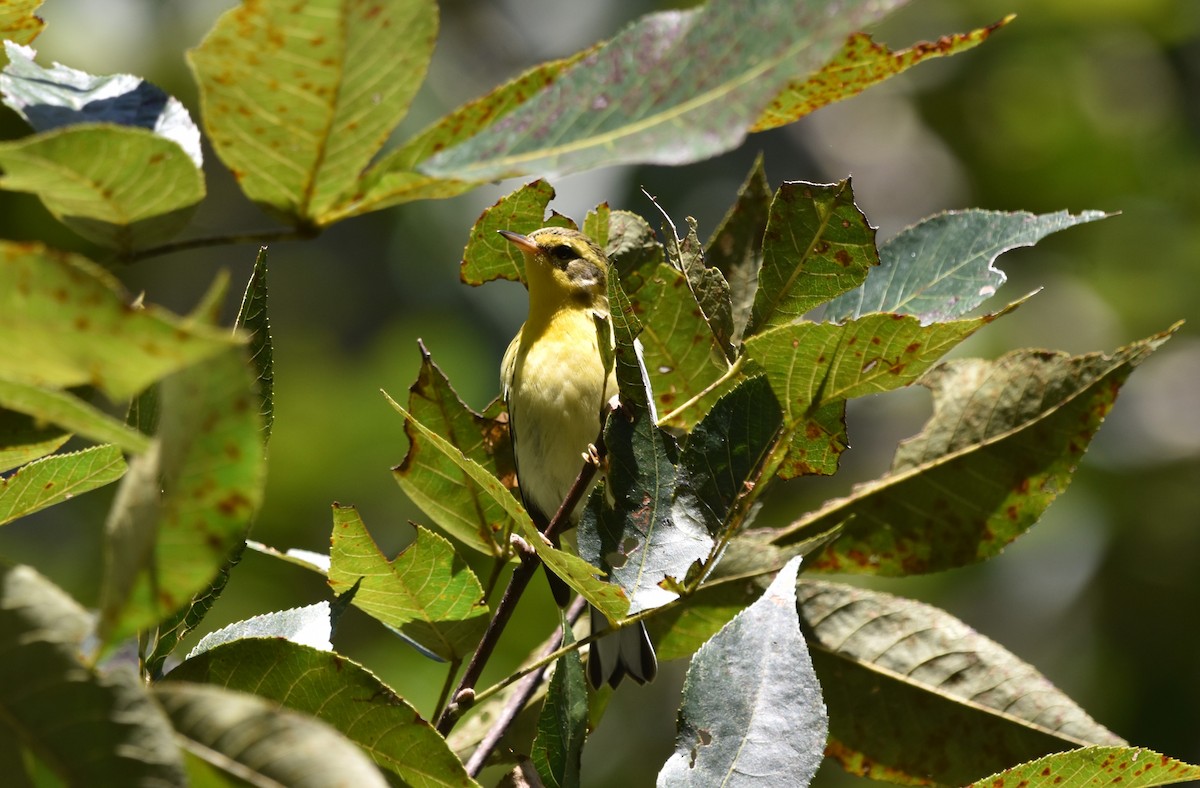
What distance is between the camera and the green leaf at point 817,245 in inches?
49.0

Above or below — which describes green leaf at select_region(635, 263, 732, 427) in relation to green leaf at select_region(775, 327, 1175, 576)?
above

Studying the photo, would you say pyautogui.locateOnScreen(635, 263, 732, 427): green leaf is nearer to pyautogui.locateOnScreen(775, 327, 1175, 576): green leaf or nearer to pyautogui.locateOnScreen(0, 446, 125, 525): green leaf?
pyautogui.locateOnScreen(775, 327, 1175, 576): green leaf

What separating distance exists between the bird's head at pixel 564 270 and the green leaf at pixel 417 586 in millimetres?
1593

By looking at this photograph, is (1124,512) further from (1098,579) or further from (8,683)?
(8,683)

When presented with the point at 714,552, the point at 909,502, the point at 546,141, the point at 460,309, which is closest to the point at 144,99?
the point at 546,141

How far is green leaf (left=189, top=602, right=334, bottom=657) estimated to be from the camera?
1.18 m

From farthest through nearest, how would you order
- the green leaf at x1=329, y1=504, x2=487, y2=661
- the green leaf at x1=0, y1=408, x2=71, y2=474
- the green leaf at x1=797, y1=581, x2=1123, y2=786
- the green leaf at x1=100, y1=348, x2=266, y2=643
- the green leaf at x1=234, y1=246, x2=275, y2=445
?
the green leaf at x1=797, y1=581, x2=1123, y2=786, the green leaf at x1=329, y1=504, x2=487, y2=661, the green leaf at x1=234, y1=246, x2=275, y2=445, the green leaf at x1=0, y1=408, x2=71, y2=474, the green leaf at x1=100, y1=348, x2=266, y2=643

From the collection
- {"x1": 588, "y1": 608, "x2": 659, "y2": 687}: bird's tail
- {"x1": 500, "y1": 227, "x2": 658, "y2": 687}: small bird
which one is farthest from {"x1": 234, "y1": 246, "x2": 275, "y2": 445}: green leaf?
{"x1": 500, "y1": 227, "x2": 658, "y2": 687}: small bird

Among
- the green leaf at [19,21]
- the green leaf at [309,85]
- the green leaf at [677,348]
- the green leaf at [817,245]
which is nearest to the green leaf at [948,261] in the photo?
the green leaf at [817,245]

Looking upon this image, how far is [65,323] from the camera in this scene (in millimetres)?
681

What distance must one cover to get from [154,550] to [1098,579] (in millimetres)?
6215

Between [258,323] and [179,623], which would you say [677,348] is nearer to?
[258,323]

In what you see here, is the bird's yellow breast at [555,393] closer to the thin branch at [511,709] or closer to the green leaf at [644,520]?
the thin branch at [511,709]

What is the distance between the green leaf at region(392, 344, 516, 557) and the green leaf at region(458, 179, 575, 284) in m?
0.18
